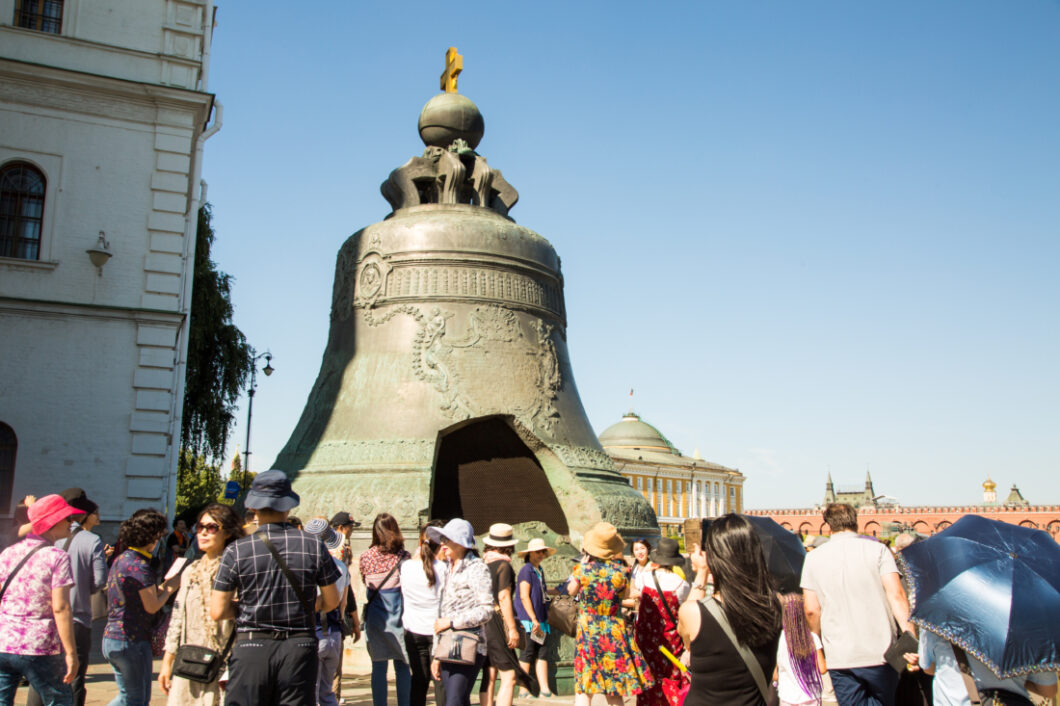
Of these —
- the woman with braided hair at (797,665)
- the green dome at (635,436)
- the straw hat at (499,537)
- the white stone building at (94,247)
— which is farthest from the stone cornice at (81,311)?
the green dome at (635,436)

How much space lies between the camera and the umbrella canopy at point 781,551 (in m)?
6.22

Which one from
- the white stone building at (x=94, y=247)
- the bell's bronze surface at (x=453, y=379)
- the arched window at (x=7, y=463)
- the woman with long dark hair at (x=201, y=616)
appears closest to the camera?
the woman with long dark hair at (x=201, y=616)

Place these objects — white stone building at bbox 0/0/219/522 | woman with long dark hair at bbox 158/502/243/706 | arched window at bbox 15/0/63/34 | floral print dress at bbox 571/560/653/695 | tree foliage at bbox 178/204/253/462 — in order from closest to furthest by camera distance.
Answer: woman with long dark hair at bbox 158/502/243/706
floral print dress at bbox 571/560/653/695
white stone building at bbox 0/0/219/522
arched window at bbox 15/0/63/34
tree foliage at bbox 178/204/253/462

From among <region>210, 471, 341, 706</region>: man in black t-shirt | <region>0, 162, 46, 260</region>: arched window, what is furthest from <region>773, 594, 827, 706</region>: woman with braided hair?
<region>0, 162, 46, 260</region>: arched window

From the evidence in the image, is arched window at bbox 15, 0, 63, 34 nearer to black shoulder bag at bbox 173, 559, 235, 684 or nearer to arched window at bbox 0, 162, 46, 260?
arched window at bbox 0, 162, 46, 260

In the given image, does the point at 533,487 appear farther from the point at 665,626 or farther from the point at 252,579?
the point at 252,579

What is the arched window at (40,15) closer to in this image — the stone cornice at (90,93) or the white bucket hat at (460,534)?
the stone cornice at (90,93)

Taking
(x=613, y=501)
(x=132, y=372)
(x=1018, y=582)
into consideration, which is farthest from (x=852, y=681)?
(x=132, y=372)

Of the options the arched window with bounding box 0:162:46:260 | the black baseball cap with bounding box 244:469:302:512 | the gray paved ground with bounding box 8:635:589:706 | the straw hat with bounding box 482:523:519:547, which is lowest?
the gray paved ground with bounding box 8:635:589:706

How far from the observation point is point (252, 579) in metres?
4.05

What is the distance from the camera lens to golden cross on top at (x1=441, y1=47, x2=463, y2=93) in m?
11.6

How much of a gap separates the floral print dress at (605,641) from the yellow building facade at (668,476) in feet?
199

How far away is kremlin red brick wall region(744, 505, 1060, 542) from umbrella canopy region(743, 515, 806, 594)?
5776cm

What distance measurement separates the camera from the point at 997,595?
12.4 ft
